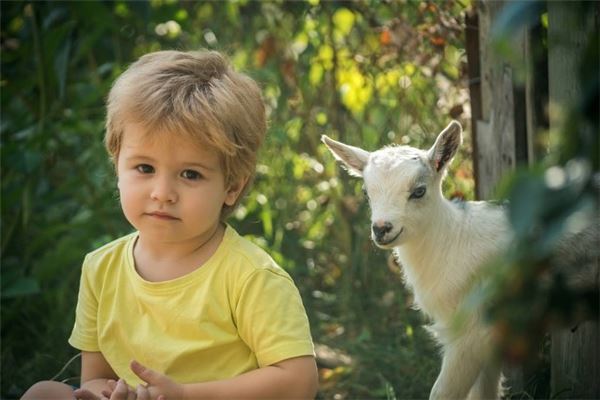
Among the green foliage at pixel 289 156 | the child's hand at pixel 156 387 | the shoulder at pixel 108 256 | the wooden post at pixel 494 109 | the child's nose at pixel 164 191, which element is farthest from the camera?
the green foliage at pixel 289 156

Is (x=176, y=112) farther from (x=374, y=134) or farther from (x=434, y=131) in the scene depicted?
(x=374, y=134)

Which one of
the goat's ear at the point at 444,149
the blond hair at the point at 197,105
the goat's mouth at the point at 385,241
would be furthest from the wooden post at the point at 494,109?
the blond hair at the point at 197,105

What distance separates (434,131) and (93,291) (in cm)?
210

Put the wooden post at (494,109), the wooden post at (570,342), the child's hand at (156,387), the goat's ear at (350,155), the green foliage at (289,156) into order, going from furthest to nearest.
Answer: the green foliage at (289,156)
the wooden post at (494,109)
the goat's ear at (350,155)
the wooden post at (570,342)
the child's hand at (156,387)

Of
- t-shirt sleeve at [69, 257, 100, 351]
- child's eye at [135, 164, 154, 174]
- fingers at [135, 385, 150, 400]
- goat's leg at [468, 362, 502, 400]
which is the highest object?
child's eye at [135, 164, 154, 174]

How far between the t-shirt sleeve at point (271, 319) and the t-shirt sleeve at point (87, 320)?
0.53 meters

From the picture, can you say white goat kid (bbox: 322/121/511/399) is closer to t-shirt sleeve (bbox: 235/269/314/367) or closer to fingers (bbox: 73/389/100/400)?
t-shirt sleeve (bbox: 235/269/314/367)

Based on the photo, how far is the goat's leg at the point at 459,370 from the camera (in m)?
3.22

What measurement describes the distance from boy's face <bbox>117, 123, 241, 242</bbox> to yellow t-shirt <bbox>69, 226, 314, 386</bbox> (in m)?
0.17

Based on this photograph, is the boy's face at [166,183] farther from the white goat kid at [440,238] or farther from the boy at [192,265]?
the white goat kid at [440,238]

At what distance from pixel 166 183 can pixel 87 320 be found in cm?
62

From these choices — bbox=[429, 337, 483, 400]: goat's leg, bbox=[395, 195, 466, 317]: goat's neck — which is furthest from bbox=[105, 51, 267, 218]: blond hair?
bbox=[429, 337, 483, 400]: goat's leg

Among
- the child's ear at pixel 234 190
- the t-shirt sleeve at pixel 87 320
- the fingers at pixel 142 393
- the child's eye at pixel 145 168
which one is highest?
the child's eye at pixel 145 168

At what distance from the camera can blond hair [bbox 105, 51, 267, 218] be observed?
9.42 feet
